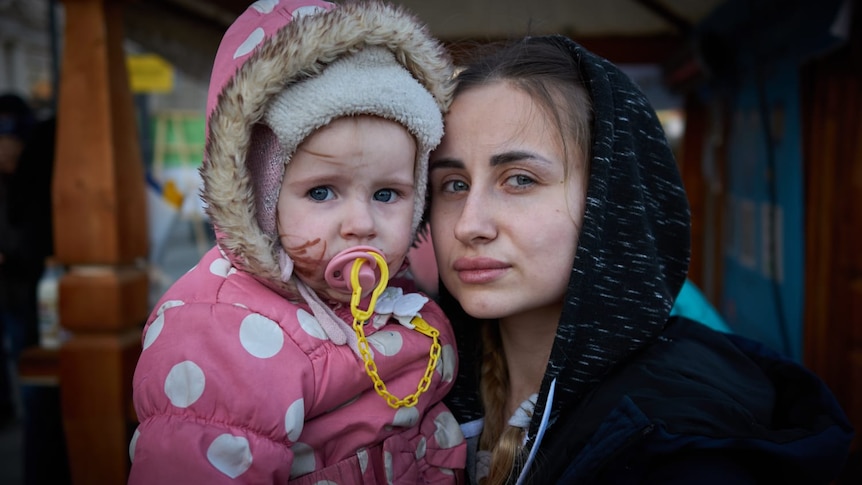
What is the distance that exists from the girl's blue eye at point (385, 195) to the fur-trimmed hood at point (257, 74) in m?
0.24

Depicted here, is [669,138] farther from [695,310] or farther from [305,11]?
[305,11]

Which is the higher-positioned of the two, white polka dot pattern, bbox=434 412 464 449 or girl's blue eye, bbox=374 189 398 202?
girl's blue eye, bbox=374 189 398 202

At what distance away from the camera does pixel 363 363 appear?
1383 millimetres

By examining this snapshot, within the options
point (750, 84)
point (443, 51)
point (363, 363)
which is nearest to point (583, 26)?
point (750, 84)

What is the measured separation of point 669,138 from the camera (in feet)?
12.9

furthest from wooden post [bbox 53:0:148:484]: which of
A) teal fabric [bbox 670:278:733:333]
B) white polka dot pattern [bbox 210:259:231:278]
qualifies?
teal fabric [bbox 670:278:733:333]

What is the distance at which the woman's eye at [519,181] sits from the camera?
4.90ft

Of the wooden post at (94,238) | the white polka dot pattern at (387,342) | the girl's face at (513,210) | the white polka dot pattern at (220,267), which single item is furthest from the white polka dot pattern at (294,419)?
the wooden post at (94,238)

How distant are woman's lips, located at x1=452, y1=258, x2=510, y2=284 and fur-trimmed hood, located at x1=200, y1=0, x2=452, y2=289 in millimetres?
403

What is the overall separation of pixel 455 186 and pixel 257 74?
545 millimetres

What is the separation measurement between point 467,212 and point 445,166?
145 mm

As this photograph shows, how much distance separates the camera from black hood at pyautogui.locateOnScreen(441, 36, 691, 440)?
1.44m

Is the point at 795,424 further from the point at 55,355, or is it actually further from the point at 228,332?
the point at 55,355

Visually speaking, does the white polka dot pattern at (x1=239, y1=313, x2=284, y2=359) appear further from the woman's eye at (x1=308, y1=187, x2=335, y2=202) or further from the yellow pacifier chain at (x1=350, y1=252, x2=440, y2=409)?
the woman's eye at (x1=308, y1=187, x2=335, y2=202)
